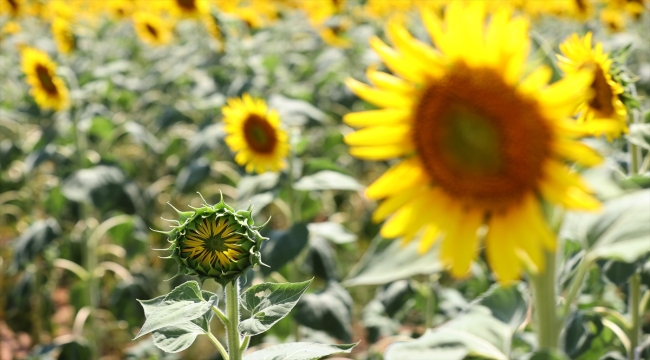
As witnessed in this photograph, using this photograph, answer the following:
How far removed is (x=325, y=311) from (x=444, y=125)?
3.82ft

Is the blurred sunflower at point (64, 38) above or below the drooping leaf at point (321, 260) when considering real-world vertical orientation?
above

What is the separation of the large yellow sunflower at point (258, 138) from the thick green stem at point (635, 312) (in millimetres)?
1025

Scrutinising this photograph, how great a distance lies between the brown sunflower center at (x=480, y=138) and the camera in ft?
2.16

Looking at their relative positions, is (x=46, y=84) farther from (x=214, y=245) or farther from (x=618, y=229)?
(x=618, y=229)

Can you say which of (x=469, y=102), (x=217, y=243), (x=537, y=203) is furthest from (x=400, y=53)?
(x=217, y=243)

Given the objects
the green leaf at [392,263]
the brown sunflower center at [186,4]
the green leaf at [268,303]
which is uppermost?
the green leaf at [392,263]

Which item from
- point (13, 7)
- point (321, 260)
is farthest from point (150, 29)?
point (321, 260)

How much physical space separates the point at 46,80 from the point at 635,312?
2.39m

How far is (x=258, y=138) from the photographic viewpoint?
2068mm

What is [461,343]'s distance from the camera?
771 mm

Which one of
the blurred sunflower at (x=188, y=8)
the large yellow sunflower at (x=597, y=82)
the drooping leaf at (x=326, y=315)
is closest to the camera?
the large yellow sunflower at (x=597, y=82)

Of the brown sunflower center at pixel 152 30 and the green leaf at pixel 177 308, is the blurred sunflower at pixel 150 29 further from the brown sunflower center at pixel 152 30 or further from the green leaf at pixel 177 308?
the green leaf at pixel 177 308

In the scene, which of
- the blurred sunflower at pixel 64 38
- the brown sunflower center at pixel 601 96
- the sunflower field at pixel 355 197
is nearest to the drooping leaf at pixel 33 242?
the sunflower field at pixel 355 197

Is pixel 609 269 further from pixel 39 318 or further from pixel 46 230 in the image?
pixel 39 318
